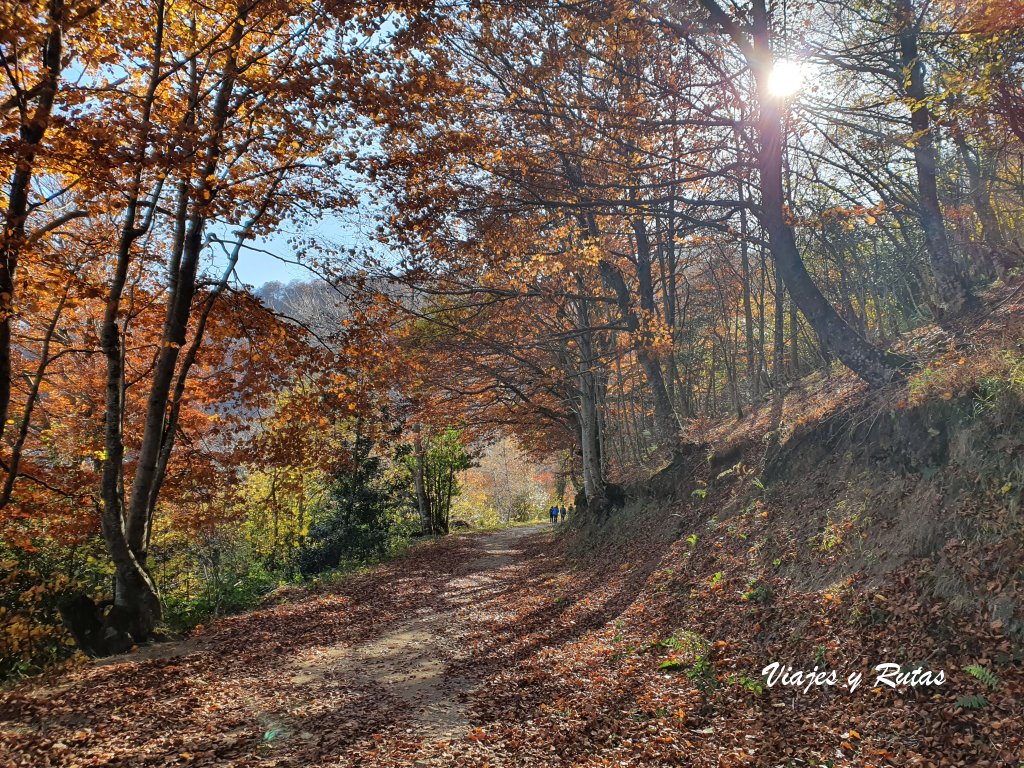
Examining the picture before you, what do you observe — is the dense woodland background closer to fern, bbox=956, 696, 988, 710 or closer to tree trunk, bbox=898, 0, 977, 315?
tree trunk, bbox=898, 0, 977, 315

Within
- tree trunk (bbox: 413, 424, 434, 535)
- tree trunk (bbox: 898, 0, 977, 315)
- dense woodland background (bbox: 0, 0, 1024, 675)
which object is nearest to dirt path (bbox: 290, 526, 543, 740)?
dense woodland background (bbox: 0, 0, 1024, 675)

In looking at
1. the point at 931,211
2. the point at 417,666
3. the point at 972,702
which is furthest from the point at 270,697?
the point at 931,211

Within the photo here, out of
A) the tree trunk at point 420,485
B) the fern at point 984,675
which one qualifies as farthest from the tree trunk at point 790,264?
the tree trunk at point 420,485

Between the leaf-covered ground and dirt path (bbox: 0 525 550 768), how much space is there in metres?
0.03

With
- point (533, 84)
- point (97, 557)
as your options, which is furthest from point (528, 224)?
point (97, 557)

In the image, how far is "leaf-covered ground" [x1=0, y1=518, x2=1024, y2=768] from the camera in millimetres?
4363

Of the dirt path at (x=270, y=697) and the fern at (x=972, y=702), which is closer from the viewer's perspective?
the fern at (x=972, y=702)

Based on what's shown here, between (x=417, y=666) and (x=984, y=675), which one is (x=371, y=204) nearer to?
(x=417, y=666)

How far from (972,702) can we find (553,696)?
3847 millimetres

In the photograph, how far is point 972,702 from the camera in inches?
158

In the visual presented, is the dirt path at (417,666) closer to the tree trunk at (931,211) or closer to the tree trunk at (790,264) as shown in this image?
the tree trunk at (790,264)

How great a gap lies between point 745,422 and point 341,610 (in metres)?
10.9

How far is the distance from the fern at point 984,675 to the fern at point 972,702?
Answer: 0.13m

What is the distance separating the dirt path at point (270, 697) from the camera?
189 inches
